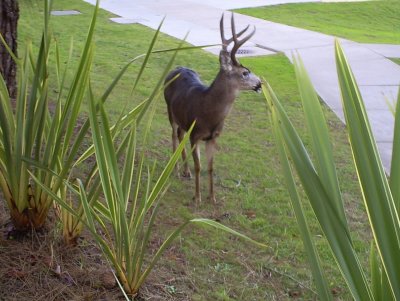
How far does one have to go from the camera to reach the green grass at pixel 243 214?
3.96 meters

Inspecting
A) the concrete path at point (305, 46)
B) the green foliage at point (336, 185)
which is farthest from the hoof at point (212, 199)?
the green foliage at point (336, 185)

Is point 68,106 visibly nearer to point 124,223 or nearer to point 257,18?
point 124,223

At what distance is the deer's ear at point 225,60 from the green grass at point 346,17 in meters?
8.87

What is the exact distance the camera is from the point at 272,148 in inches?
276

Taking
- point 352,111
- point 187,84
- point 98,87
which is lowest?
point 98,87

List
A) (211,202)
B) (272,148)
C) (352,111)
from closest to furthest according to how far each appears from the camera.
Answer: (352,111), (211,202), (272,148)

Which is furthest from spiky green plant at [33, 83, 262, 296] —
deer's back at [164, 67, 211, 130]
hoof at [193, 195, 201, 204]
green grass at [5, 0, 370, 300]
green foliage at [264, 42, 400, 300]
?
deer's back at [164, 67, 211, 130]

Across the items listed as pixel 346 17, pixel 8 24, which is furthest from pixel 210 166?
pixel 346 17

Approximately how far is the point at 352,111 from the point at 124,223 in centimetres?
142

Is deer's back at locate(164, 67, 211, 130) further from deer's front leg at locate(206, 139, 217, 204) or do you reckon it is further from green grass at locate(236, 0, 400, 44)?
green grass at locate(236, 0, 400, 44)

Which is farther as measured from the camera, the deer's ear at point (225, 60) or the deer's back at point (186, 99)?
the deer's back at point (186, 99)

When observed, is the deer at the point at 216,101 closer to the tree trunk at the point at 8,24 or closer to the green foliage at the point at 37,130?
the tree trunk at the point at 8,24

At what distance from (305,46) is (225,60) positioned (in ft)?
25.1

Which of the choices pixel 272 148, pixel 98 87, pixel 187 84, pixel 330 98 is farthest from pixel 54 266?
pixel 330 98
